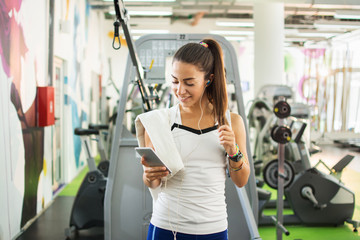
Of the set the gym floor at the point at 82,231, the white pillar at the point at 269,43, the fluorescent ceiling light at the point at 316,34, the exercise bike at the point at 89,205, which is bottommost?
the gym floor at the point at 82,231

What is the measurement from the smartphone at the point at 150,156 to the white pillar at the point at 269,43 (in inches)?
221

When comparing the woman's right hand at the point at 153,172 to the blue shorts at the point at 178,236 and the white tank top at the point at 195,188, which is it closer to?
the white tank top at the point at 195,188

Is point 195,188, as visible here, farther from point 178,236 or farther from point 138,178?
point 138,178

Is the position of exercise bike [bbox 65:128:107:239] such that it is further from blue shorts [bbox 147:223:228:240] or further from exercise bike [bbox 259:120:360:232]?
blue shorts [bbox 147:223:228:240]

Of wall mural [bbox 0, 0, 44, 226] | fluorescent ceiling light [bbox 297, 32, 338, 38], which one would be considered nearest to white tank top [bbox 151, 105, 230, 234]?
wall mural [bbox 0, 0, 44, 226]

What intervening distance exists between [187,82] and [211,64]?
13 cm

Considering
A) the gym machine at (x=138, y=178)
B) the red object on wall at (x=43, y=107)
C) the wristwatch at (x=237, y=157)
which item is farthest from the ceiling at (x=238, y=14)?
the wristwatch at (x=237, y=157)

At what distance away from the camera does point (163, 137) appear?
1.12 metres

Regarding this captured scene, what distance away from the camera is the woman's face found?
1.13m

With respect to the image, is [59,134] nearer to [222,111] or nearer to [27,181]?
[27,181]

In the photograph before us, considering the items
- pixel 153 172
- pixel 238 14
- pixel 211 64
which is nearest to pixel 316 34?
pixel 238 14

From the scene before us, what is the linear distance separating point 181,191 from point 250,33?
959 centimetres

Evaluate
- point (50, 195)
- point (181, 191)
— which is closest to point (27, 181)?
point (50, 195)

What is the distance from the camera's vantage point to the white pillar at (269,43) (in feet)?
21.0
